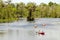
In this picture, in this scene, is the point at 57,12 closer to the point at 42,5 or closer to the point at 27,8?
the point at 42,5

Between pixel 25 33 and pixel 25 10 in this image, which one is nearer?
pixel 25 33

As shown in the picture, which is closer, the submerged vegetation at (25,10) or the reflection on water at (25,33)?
the reflection on water at (25,33)

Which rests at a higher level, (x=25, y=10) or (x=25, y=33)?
(x=25, y=33)

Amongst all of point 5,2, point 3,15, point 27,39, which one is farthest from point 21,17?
point 27,39

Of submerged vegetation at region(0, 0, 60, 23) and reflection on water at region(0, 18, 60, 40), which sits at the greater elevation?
reflection on water at region(0, 18, 60, 40)

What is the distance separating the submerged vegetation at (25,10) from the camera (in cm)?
2919

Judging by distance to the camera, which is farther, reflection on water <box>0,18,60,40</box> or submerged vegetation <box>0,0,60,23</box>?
submerged vegetation <box>0,0,60,23</box>

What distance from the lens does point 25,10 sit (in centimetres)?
3700

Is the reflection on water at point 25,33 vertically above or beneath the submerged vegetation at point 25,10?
above

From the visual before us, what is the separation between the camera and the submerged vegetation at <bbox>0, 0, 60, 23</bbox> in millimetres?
29188

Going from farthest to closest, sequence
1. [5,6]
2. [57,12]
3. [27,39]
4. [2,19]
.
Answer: [57,12], [5,6], [2,19], [27,39]

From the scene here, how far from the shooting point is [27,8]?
37250mm

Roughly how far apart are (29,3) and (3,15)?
36.0ft

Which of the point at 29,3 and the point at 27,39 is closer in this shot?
the point at 27,39
